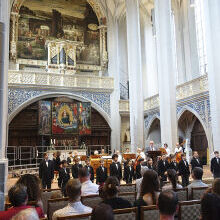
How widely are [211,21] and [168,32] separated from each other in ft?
8.56

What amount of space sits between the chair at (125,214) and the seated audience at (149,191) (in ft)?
1.06

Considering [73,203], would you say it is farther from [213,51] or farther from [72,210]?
[213,51]

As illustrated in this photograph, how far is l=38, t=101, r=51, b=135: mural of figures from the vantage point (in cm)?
1819

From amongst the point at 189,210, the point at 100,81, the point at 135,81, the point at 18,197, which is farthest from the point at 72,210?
the point at 100,81

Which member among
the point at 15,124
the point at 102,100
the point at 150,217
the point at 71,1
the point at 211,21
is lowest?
the point at 150,217

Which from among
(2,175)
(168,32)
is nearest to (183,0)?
(168,32)

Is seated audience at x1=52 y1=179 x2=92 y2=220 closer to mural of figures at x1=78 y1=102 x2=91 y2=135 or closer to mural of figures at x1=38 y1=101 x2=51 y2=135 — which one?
mural of figures at x1=38 y1=101 x2=51 y2=135

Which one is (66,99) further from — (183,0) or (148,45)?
(183,0)

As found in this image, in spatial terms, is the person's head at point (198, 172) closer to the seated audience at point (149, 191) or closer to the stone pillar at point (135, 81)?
the seated audience at point (149, 191)

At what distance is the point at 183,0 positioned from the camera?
19422 millimetres

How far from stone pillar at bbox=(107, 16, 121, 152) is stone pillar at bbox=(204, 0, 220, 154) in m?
9.75

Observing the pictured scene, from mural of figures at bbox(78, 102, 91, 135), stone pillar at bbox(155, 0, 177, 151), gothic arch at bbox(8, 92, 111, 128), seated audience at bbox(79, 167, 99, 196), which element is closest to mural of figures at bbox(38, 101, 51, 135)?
gothic arch at bbox(8, 92, 111, 128)

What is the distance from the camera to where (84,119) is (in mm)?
19562

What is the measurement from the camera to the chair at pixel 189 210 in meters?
3.26
